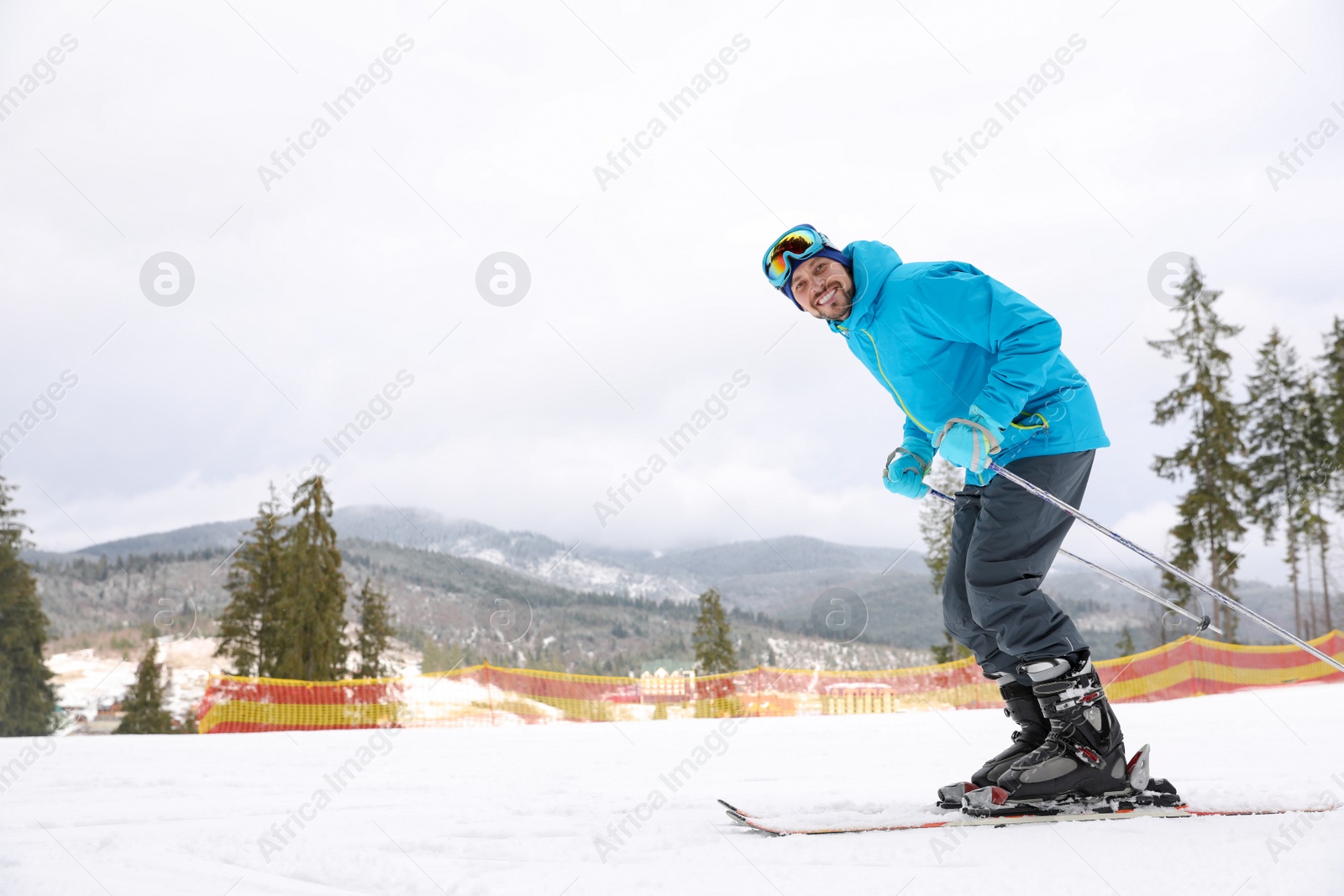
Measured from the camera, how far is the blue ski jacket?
2.20m

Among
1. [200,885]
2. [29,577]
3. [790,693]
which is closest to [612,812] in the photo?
[200,885]

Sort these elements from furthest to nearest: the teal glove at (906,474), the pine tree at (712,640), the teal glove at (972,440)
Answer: the pine tree at (712,640), the teal glove at (906,474), the teal glove at (972,440)

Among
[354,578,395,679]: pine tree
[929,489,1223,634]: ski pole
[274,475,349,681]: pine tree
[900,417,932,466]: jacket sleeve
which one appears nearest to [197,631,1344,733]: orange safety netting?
[929,489,1223,634]: ski pole

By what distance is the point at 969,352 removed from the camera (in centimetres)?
240

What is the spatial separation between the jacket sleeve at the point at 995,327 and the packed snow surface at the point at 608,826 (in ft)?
3.76

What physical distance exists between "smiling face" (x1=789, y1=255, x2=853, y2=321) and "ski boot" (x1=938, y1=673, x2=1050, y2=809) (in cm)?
133

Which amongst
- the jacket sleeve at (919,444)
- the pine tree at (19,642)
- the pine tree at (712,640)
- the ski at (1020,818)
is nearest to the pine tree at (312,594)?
the pine tree at (19,642)

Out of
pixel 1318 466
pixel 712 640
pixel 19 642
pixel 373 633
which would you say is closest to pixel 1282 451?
pixel 1318 466

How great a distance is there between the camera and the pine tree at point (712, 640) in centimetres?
3791

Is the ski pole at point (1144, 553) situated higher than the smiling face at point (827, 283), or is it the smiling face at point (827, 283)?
the smiling face at point (827, 283)

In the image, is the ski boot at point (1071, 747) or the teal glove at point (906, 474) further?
the teal glove at point (906, 474)

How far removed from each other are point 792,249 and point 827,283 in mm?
163

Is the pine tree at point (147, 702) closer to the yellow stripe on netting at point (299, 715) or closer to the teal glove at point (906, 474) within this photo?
the yellow stripe on netting at point (299, 715)

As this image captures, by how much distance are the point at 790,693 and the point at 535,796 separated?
45.7ft
